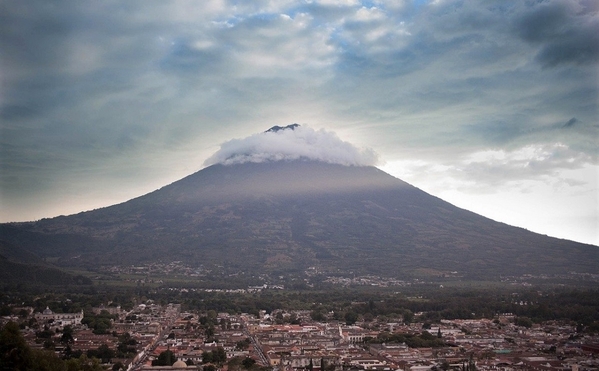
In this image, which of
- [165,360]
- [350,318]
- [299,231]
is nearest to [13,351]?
[165,360]

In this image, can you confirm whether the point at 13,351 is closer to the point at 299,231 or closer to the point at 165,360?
the point at 165,360

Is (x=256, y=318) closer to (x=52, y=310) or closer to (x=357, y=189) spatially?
(x=52, y=310)

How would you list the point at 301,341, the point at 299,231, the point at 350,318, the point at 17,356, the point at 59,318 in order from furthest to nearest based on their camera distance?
the point at 299,231, the point at 350,318, the point at 59,318, the point at 301,341, the point at 17,356

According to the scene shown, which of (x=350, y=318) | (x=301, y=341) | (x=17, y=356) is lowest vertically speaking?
(x=301, y=341)

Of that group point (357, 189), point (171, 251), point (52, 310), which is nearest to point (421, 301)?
point (52, 310)

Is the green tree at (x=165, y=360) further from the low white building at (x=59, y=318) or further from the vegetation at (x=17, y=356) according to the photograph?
the low white building at (x=59, y=318)
